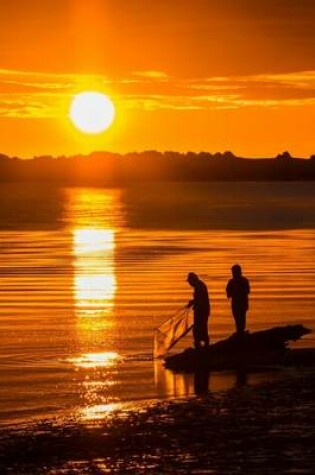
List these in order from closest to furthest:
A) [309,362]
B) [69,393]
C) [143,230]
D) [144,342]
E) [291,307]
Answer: [69,393]
[309,362]
[144,342]
[291,307]
[143,230]

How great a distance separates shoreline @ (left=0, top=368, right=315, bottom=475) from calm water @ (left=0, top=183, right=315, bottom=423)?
1605 millimetres

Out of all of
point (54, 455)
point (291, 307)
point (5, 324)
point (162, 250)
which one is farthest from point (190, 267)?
point (54, 455)

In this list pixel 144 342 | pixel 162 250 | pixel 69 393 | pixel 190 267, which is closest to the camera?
pixel 69 393

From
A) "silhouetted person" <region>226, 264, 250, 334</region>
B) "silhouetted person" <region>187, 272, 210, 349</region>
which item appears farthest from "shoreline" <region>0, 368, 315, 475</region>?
"silhouetted person" <region>226, 264, 250, 334</region>

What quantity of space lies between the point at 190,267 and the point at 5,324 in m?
25.2

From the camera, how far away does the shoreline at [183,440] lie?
18.9 metres

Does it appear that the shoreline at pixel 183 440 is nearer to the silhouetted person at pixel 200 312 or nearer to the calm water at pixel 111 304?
the calm water at pixel 111 304

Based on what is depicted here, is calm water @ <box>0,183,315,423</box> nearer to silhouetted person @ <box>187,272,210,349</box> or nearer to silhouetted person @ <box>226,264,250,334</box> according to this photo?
silhouetted person @ <box>187,272,210,349</box>

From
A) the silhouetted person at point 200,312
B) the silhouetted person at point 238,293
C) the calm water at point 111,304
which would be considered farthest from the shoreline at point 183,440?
the silhouetted person at point 238,293

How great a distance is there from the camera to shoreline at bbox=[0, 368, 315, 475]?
18.9m

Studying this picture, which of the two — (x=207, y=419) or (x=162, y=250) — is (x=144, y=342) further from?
(x=162, y=250)

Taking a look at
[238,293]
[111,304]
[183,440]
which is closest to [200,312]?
[238,293]

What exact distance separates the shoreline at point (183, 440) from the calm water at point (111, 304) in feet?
5.27

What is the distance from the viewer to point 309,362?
2833 centimetres
